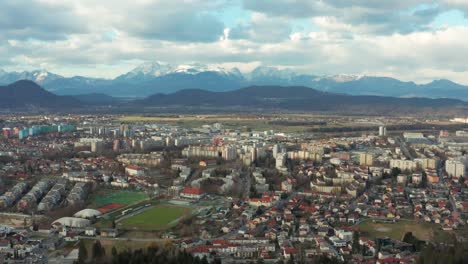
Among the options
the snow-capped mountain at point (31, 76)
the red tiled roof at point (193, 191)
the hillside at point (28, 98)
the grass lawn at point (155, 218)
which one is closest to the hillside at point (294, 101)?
the hillside at point (28, 98)

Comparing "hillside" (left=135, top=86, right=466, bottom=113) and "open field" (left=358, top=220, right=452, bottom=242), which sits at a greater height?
"hillside" (left=135, top=86, right=466, bottom=113)

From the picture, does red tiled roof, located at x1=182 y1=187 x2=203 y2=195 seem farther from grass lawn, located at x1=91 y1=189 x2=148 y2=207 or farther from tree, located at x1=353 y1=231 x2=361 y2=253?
tree, located at x1=353 y1=231 x2=361 y2=253

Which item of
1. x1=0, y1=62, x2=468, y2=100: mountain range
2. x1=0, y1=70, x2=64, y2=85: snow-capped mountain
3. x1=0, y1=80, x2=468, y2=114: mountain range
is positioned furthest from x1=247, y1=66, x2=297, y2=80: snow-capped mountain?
x1=0, y1=80, x2=468, y2=114: mountain range

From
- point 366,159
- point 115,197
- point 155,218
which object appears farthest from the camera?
point 366,159

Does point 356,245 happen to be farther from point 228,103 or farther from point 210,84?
point 210,84

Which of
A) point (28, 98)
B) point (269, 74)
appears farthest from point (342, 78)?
point (28, 98)

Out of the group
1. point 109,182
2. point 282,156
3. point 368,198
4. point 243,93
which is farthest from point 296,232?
point 243,93

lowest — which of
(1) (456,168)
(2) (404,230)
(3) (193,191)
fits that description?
(2) (404,230)

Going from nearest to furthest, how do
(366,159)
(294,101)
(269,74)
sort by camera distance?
1. (366,159)
2. (294,101)
3. (269,74)
